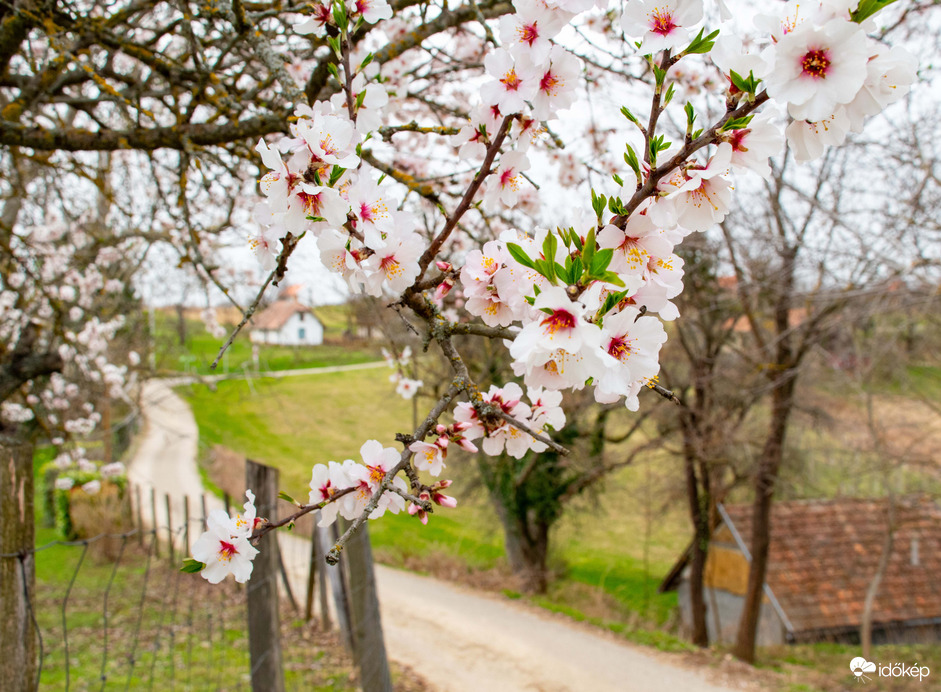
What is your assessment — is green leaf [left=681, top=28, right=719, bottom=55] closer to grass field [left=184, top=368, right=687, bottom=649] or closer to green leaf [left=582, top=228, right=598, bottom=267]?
green leaf [left=582, top=228, right=598, bottom=267]

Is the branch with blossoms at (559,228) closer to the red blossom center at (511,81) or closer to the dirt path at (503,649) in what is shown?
the red blossom center at (511,81)

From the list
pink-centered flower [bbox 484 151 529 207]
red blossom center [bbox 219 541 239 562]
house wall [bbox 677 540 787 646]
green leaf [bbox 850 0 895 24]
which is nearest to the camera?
green leaf [bbox 850 0 895 24]

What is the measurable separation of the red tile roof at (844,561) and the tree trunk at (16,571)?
469 inches

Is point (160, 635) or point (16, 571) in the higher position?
point (16, 571)

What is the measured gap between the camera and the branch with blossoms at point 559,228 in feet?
2.31

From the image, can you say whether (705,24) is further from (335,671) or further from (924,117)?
(924,117)

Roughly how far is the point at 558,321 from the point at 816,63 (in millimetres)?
397

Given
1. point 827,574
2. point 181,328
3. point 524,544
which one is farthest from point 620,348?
point 181,328

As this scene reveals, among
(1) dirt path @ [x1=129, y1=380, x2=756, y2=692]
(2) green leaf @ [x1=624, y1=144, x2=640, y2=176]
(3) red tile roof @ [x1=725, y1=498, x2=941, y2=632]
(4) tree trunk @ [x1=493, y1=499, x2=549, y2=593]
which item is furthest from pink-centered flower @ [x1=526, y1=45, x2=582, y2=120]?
(3) red tile roof @ [x1=725, y1=498, x2=941, y2=632]

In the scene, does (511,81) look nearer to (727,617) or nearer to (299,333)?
(727,617)

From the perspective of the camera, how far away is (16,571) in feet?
5.82

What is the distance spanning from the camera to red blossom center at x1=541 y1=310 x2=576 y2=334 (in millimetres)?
724

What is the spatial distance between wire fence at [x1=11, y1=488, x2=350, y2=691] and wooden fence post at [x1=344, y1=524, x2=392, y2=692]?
70 cm

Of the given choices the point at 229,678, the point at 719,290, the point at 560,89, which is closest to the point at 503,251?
the point at 560,89
